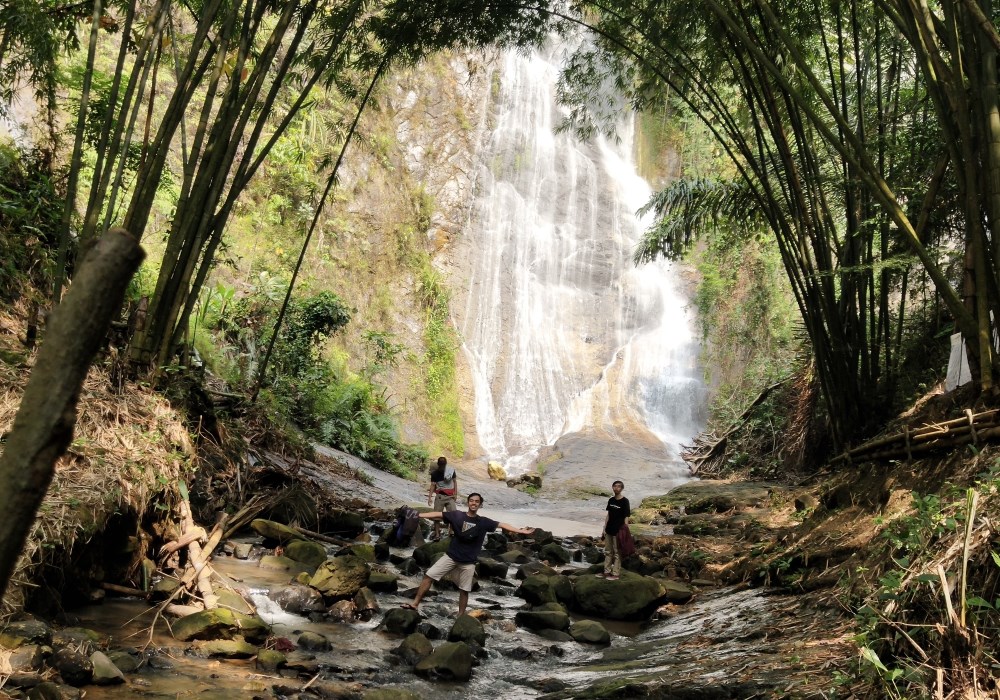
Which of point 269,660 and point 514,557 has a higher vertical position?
point 269,660

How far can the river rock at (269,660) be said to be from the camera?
4.04 m

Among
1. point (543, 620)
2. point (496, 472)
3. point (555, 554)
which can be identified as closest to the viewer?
point (543, 620)

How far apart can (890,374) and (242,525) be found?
562cm

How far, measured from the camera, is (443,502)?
8.30m

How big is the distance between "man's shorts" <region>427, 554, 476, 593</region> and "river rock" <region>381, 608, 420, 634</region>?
23.2 inches

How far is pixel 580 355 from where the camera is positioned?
22.8m

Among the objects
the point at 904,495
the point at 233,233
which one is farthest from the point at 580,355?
the point at 904,495

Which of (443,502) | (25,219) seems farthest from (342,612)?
(25,219)

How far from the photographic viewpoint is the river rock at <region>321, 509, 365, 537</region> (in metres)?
7.55

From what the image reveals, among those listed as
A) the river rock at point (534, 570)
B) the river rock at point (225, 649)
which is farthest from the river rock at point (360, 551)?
the river rock at point (225, 649)

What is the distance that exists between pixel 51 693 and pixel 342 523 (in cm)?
460

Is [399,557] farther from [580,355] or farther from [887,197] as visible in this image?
[580,355]

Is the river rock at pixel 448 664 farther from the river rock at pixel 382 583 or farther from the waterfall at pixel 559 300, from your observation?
the waterfall at pixel 559 300

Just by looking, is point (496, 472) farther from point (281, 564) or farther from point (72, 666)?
point (72, 666)
